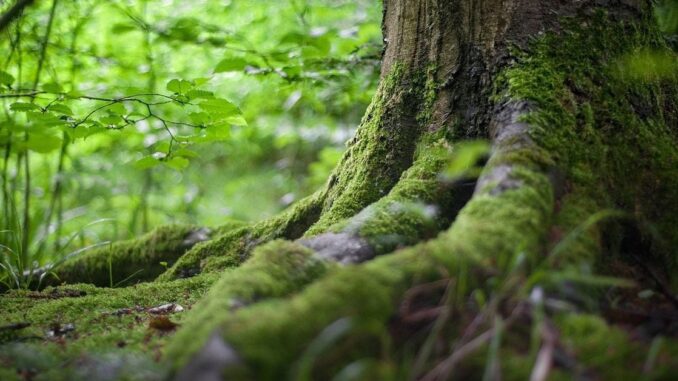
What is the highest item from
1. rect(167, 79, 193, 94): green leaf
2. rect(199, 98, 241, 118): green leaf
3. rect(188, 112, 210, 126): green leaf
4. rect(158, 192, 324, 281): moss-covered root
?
rect(167, 79, 193, 94): green leaf

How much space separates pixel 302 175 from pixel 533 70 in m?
7.51

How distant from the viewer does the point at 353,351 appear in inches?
47.9

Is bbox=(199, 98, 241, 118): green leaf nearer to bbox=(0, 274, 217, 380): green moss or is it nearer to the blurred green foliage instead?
the blurred green foliage

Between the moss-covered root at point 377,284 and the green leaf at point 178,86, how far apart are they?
1.37 metres

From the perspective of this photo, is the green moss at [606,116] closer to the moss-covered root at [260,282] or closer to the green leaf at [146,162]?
the moss-covered root at [260,282]

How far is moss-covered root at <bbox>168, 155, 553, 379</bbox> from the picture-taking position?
44.9 inches

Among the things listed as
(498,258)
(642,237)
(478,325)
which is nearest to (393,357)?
(478,325)

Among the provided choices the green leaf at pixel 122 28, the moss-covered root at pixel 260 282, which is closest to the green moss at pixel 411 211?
the moss-covered root at pixel 260 282

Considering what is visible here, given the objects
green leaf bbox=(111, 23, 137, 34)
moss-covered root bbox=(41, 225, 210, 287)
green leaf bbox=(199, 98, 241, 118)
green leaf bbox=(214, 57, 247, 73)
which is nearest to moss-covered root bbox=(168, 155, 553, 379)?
green leaf bbox=(199, 98, 241, 118)

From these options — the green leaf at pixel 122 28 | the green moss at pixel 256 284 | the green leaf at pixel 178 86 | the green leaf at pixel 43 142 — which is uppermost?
the green leaf at pixel 122 28

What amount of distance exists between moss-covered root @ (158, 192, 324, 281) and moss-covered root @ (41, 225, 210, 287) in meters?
0.34

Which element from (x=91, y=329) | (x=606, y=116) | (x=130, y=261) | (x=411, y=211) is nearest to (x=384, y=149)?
(x=411, y=211)

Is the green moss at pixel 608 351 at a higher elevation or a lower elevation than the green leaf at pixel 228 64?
lower

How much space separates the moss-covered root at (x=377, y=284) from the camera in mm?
1140
